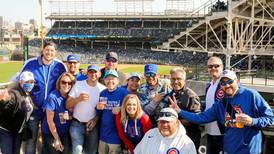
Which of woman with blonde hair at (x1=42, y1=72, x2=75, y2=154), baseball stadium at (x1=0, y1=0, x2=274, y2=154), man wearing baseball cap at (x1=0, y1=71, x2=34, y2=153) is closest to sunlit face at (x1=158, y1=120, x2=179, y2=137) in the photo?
woman with blonde hair at (x1=42, y1=72, x2=75, y2=154)

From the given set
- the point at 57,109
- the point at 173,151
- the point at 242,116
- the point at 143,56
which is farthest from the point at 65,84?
the point at 143,56

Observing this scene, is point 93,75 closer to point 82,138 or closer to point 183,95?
point 82,138

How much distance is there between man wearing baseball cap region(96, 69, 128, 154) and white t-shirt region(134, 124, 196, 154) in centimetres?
97

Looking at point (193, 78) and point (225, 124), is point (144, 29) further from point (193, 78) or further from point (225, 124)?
point (225, 124)

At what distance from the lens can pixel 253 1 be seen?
30.8m

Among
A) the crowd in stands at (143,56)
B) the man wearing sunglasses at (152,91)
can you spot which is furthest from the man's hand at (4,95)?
the crowd in stands at (143,56)

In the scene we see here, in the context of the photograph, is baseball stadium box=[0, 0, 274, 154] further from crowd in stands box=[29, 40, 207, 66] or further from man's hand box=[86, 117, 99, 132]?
man's hand box=[86, 117, 99, 132]

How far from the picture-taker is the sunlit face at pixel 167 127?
4.09 m

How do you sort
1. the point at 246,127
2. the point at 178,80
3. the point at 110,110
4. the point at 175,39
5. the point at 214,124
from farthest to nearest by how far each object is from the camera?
1. the point at 175,39
2. the point at 110,110
3. the point at 214,124
4. the point at 178,80
5. the point at 246,127

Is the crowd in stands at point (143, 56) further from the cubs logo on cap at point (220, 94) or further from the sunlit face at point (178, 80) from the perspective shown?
the sunlit face at point (178, 80)

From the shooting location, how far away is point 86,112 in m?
5.32

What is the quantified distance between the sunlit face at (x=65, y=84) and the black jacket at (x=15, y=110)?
1.71ft

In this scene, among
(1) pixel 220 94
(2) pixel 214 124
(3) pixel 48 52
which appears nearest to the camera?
(1) pixel 220 94

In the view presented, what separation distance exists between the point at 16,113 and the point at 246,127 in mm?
3039
